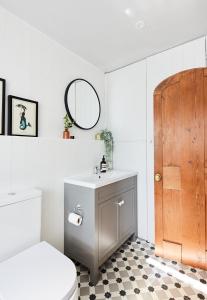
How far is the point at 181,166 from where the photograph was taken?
1726mm

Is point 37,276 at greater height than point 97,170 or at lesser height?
lesser

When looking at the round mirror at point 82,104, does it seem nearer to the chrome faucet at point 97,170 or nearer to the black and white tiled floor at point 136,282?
the chrome faucet at point 97,170

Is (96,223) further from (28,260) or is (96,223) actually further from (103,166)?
(103,166)

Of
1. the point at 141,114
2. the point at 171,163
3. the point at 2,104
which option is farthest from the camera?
the point at 141,114

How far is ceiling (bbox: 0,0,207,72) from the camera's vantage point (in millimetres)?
1361

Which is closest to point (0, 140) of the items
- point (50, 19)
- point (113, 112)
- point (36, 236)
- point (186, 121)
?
point (36, 236)

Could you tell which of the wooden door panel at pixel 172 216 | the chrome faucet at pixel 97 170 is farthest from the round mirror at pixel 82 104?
the wooden door panel at pixel 172 216

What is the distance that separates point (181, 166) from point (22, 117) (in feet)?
5.08

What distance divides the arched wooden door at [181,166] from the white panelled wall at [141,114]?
211 millimetres

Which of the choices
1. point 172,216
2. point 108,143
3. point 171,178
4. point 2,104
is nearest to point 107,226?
point 172,216

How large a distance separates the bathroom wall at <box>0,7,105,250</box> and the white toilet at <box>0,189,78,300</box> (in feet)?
0.77

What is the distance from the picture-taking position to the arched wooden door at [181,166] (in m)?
1.64

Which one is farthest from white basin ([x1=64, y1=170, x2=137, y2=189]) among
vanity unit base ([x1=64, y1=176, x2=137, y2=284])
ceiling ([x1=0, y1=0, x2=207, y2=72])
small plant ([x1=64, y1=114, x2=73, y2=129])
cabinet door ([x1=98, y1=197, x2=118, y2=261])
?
ceiling ([x1=0, y1=0, x2=207, y2=72])

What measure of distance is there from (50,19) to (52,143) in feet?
3.55
